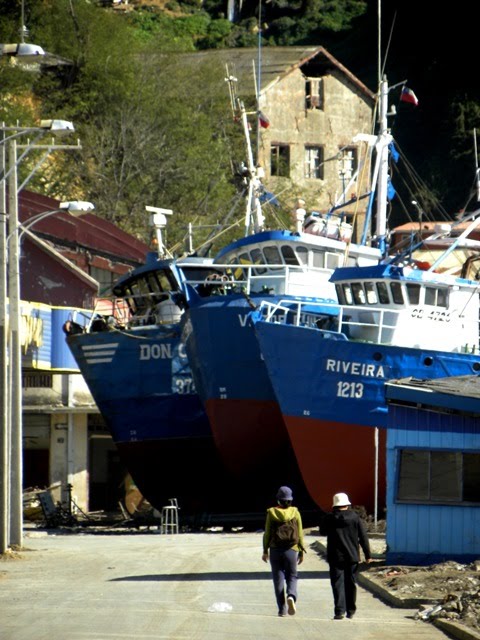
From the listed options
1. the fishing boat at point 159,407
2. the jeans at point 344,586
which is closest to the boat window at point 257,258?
the fishing boat at point 159,407

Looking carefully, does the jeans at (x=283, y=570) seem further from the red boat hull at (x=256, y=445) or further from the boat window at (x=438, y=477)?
the red boat hull at (x=256, y=445)

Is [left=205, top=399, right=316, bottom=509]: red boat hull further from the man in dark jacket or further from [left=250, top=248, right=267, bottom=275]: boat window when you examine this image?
the man in dark jacket

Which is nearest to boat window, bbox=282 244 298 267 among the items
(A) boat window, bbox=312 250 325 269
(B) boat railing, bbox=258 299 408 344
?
(A) boat window, bbox=312 250 325 269

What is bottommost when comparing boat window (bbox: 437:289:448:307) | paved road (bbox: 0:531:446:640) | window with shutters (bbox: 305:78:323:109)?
paved road (bbox: 0:531:446:640)

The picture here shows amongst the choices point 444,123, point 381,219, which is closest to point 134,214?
point 444,123

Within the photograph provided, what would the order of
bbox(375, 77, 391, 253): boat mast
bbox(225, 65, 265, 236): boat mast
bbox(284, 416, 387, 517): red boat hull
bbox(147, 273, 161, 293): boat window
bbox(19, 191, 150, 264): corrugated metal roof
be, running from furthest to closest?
bbox(19, 191, 150, 264): corrugated metal roof < bbox(225, 65, 265, 236): boat mast < bbox(147, 273, 161, 293): boat window < bbox(375, 77, 391, 253): boat mast < bbox(284, 416, 387, 517): red boat hull

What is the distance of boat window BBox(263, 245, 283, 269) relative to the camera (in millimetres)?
39625

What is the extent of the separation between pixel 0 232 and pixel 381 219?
15952 millimetres

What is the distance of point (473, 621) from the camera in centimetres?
1703

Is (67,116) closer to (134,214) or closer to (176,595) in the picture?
(134,214)

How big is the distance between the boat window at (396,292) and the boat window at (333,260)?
4618 millimetres

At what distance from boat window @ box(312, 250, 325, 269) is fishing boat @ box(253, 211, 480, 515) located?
368cm

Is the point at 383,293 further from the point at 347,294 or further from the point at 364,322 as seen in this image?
the point at 364,322

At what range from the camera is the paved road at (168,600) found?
16.8 m
